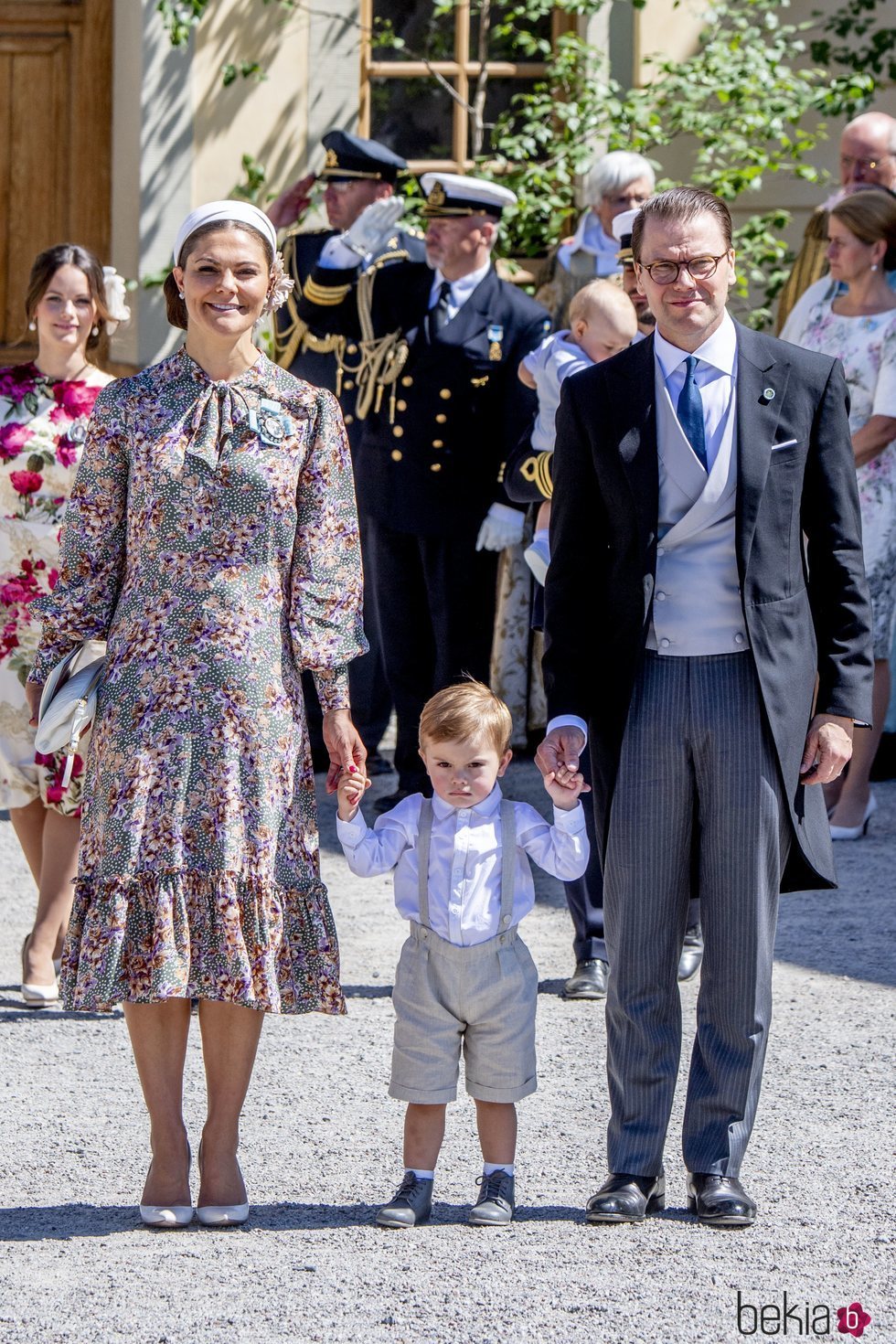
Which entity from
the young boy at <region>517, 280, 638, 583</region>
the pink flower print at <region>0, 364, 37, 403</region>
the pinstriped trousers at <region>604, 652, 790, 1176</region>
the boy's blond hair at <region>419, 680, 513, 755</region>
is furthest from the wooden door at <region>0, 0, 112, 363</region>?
the pinstriped trousers at <region>604, 652, 790, 1176</region>

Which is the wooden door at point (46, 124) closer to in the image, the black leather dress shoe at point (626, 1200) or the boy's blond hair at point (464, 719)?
the boy's blond hair at point (464, 719)

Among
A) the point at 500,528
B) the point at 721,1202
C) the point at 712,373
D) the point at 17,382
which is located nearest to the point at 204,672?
the point at 712,373

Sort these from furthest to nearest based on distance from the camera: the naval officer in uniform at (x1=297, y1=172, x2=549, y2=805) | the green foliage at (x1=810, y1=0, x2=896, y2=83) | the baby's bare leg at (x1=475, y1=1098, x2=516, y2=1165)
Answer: the green foliage at (x1=810, y1=0, x2=896, y2=83)
the naval officer in uniform at (x1=297, y1=172, x2=549, y2=805)
the baby's bare leg at (x1=475, y1=1098, x2=516, y2=1165)

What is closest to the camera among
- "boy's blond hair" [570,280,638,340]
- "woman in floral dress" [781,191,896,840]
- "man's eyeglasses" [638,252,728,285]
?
"man's eyeglasses" [638,252,728,285]

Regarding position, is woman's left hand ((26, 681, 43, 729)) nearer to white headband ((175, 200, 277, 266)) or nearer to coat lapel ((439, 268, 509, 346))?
white headband ((175, 200, 277, 266))

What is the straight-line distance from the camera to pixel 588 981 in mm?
5188

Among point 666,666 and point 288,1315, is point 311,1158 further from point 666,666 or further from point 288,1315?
point 666,666

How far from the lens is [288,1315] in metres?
3.28

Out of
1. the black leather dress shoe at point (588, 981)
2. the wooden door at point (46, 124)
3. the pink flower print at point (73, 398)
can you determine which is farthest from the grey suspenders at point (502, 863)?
the wooden door at point (46, 124)

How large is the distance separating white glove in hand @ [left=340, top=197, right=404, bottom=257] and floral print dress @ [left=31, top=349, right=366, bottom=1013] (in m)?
3.31

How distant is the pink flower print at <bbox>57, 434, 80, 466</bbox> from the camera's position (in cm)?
530

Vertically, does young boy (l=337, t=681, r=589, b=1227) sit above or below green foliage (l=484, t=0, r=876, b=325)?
below

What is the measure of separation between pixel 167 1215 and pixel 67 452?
7.54ft

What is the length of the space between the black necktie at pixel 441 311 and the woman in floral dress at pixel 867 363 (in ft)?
3.72
